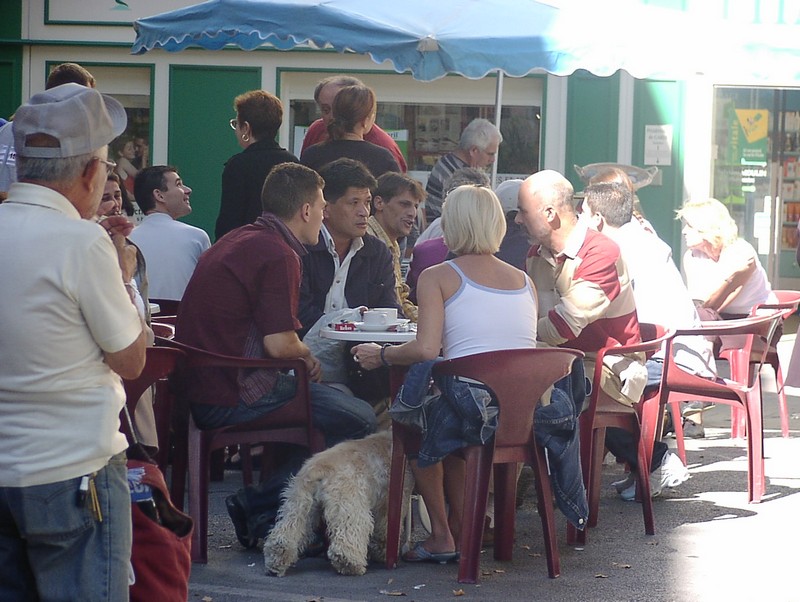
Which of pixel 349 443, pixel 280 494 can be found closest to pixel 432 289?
pixel 349 443

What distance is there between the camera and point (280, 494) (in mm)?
5016

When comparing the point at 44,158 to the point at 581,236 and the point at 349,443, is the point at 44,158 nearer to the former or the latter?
the point at 349,443

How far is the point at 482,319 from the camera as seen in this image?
4.80m

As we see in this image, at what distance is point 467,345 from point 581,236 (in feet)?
3.15

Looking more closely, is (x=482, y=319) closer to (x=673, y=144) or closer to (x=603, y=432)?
(x=603, y=432)

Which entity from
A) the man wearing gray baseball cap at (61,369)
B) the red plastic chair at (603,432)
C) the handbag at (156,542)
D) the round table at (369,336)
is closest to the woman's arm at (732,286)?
the red plastic chair at (603,432)

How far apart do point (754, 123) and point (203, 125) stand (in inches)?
225

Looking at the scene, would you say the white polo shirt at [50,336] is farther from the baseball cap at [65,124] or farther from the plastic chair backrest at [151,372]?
the plastic chair backrest at [151,372]

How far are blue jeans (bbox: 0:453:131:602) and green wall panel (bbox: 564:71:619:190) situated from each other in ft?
29.8

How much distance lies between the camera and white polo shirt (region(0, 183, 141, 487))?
2736mm

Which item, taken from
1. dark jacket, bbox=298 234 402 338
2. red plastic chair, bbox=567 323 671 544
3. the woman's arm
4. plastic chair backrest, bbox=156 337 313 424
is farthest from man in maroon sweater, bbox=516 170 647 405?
the woman's arm

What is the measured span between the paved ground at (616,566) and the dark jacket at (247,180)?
5.15 ft

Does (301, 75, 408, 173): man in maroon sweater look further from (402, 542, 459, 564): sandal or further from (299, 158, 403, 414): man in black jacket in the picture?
(402, 542, 459, 564): sandal

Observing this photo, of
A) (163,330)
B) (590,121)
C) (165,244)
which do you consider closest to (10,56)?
(590,121)
